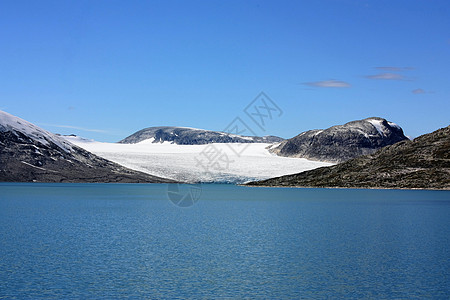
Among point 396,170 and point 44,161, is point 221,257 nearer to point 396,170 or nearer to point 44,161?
point 396,170

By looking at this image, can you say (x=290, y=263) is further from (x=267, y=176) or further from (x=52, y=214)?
(x=267, y=176)

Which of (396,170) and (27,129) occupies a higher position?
(27,129)

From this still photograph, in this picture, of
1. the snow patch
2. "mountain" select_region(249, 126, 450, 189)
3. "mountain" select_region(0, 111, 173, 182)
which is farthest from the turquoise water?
the snow patch

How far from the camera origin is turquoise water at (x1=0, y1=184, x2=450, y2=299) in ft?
84.9

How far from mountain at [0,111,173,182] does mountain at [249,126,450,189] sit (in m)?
53.9

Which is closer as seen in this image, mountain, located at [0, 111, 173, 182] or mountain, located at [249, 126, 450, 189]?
mountain, located at [249, 126, 450, 189]

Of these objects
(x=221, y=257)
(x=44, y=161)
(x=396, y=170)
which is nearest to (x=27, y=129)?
(x=44, y=161)

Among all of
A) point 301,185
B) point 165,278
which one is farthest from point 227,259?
point 301,185

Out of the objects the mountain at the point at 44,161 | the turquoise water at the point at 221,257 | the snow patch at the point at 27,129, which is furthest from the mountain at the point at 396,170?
the turquoise water at the point at 221,257

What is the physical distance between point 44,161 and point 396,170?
118087 mm

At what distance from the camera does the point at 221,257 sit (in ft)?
113

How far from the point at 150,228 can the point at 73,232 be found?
746 centimetres

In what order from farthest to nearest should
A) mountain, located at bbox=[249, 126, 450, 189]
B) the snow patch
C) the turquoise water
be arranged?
1. the snow patch
2. mountain, located at bbox=[249, 126, 450, 189]
3. the turquoise water

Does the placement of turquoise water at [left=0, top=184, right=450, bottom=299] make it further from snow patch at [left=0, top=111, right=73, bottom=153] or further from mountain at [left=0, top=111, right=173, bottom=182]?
snow patch at [left=0, top=111, right=73, bottom=153]
